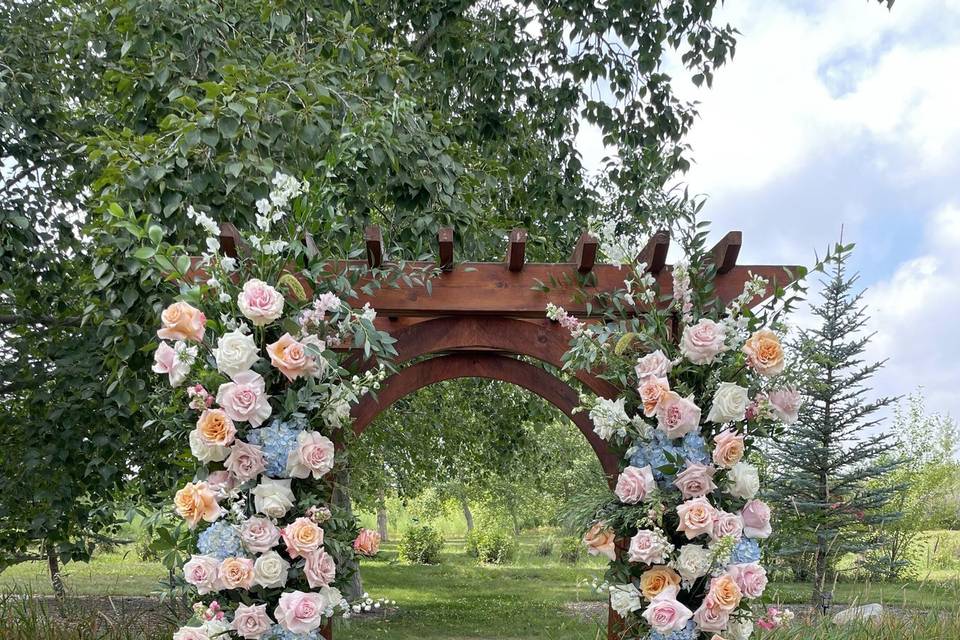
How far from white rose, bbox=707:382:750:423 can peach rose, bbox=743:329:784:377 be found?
10cm

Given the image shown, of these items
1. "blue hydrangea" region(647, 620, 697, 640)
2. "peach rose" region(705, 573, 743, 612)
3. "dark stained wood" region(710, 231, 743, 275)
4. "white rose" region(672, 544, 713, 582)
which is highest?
"dark stained wood" region(710, 231, 743, 275)

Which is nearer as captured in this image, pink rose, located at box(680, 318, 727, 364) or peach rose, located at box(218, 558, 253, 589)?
peach rose, located at box(218, 558, 253, 589)

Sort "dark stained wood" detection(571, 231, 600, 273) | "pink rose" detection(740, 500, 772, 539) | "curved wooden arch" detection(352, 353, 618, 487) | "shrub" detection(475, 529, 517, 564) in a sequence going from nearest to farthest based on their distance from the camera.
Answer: "pink rose" detection(740, 500, 772, 539), "dark stained wood" detection(571, 231, 600, 273), "curved wooden arch" detection(352, 353, 618, 487), "shrub" detection(475, 529, 517, 564)

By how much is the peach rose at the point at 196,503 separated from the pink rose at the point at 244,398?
0.25m

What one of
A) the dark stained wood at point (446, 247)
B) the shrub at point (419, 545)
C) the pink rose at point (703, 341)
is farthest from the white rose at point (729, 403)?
the shrub at point (419, 545)

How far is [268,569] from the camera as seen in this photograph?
2.64m

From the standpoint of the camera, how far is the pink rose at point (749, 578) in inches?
108

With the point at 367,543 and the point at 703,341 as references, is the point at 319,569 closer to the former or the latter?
the point at 367,543

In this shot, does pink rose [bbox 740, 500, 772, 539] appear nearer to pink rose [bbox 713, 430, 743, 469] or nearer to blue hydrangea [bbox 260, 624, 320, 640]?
pink rose [bbox 713, 430, 743, 469]

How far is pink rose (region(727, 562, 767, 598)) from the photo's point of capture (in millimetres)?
2734

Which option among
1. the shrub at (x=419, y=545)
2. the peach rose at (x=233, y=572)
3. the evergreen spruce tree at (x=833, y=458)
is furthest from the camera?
the shrub at (x=419, y=545)

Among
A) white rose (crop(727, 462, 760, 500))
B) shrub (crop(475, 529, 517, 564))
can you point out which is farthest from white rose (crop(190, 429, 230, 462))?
shrub (crop(475, 529, 517, 564))

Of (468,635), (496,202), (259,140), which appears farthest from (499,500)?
(259,140)

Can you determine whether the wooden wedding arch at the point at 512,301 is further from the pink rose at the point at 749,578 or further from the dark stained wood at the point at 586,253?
the pink rose at the point at 749,578
